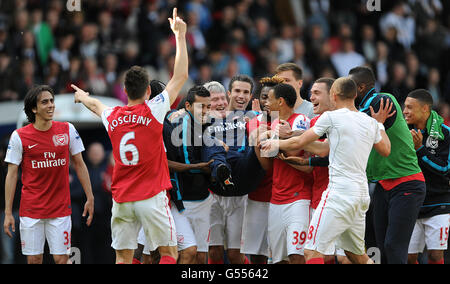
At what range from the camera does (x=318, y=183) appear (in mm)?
8508

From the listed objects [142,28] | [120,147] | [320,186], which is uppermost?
[142,28]

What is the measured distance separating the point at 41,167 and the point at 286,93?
2.90 metres

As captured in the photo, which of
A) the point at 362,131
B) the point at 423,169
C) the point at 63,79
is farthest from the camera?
the point at 63,79

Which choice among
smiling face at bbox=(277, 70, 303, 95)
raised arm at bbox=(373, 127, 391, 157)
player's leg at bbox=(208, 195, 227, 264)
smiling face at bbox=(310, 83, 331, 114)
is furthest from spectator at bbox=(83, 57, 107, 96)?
raised arm at bbox=(373, 127, 391, 157)

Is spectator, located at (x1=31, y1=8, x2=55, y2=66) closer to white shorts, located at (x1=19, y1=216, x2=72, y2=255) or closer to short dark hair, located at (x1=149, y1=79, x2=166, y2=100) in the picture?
short dark hair, located at (x1=149, y1=79, x2=166, y2=100)

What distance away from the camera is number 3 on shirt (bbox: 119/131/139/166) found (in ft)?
25.3

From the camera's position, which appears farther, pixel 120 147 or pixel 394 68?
pixel 394 68

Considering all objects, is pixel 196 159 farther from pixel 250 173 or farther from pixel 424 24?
pixel 424 24

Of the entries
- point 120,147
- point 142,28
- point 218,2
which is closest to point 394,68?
point 218,2

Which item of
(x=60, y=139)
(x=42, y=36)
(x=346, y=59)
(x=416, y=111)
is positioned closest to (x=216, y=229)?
(x=60, y=139)

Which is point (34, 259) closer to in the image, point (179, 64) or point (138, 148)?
point (138, 148)
